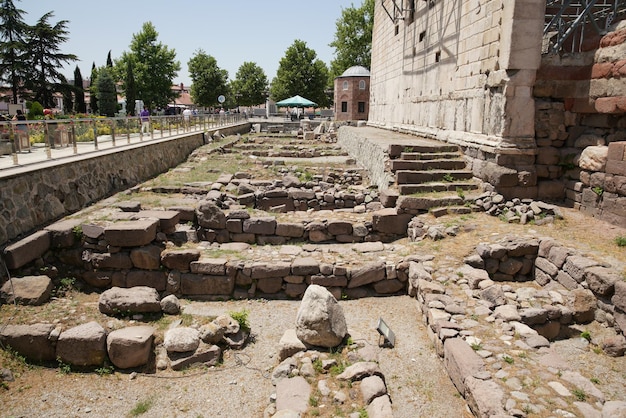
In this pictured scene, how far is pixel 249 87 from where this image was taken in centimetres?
6091

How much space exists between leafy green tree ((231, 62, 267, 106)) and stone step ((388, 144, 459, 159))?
5263 cm

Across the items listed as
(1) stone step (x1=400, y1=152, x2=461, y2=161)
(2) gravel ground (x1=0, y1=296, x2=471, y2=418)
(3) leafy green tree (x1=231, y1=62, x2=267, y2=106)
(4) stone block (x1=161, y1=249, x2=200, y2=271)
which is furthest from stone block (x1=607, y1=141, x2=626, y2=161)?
(3) leafy green tree (x1=231, y1=62, x2=267, y2=106)

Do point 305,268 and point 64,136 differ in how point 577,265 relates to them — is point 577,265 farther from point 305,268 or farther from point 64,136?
point 64,136

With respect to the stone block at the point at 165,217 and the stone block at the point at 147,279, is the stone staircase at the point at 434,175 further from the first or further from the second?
the stone block at the point at 147,279

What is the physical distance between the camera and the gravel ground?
4.89 m

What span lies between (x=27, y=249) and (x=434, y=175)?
344 inches

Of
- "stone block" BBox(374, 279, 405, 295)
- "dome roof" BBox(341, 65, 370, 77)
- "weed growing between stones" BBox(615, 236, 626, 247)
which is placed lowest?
"stone block" BBox(374, 279, 405, 295)

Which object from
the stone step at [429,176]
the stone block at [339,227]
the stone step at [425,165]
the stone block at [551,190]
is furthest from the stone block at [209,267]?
the stone block at [551,190]

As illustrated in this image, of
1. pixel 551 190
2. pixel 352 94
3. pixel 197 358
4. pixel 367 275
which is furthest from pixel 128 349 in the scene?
pixel 352 94

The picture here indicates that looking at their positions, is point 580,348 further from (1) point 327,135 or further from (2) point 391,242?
(1) point 327,135

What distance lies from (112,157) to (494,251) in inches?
388

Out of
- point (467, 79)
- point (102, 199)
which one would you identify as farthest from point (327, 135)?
point (102, 199)

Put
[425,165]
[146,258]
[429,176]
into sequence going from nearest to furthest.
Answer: [146,258], [429,176], [425,165]

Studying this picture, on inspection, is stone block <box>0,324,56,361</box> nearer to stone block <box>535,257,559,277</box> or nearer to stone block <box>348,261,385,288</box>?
stone block <box>348,261,385,288</box>
